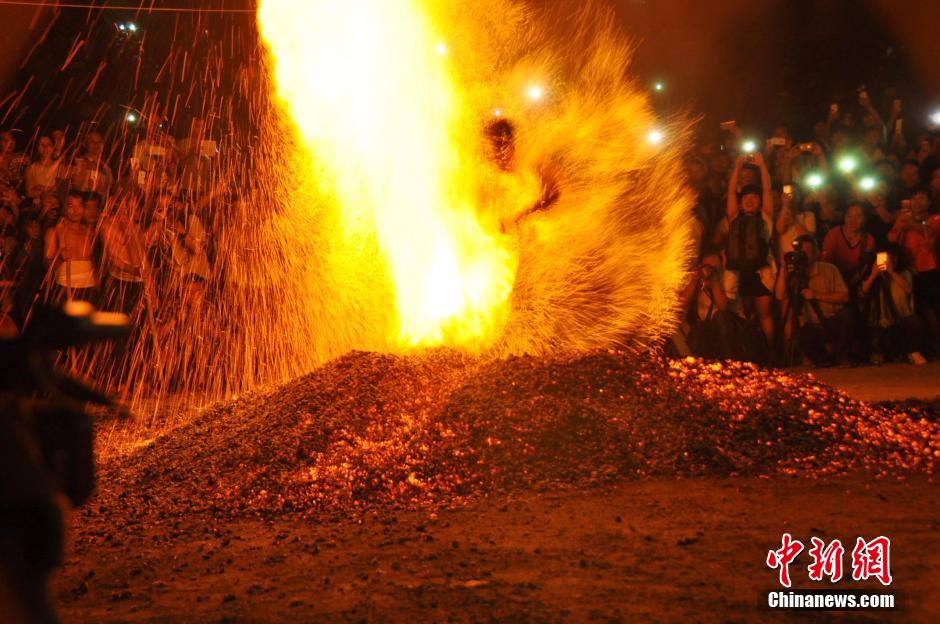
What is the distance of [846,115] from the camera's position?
41.6 feet

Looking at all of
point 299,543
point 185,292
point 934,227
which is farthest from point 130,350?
point 934,227

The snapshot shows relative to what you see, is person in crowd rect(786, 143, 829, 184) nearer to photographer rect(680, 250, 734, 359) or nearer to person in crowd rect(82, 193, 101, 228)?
photographer rect(680, 250, 734, 359)

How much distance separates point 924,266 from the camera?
10.4m

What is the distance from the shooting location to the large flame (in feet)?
25.8

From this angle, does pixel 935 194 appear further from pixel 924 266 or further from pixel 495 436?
pixel 495 436

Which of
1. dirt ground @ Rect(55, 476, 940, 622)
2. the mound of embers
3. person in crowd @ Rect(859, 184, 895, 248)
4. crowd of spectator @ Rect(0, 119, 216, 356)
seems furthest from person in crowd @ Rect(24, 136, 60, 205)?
person in crowd @ Rect(859, 184, 895, 248)

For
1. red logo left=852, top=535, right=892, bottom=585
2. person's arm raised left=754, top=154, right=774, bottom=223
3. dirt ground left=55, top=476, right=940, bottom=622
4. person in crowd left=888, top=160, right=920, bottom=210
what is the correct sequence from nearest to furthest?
1. dirt ground left=55, top=476, right=940, bottom=622
2. red logo left=852, top=535, right=892, bottom=585
3. person's arm raised left=754, top=154, right=774, bottom=223
4. person in crowd left=888, top=160, right=920, bottom=210

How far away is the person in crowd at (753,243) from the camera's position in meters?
10.0

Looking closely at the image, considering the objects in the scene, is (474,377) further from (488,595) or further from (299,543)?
(488,595)

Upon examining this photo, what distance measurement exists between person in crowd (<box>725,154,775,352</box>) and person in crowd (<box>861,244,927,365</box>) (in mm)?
1209

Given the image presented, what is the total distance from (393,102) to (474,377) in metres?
3.06

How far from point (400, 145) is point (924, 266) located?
6.63m

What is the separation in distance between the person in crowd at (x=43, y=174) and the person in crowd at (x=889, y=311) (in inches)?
377

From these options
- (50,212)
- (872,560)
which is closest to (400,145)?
(50,212)
